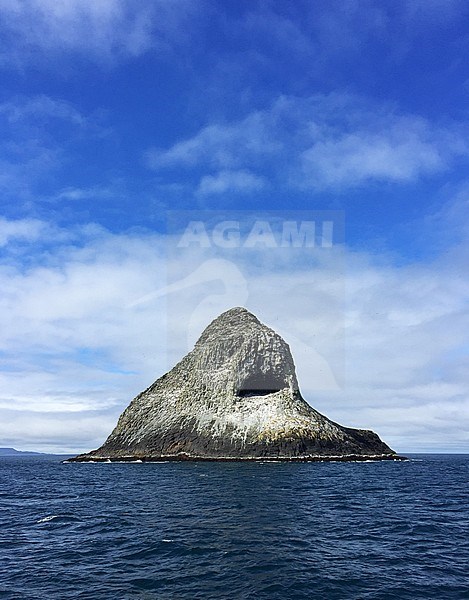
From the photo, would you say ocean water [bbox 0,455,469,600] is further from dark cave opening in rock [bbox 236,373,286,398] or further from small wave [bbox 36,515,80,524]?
dark cave opening in rock [bbox 236,373,286,398]

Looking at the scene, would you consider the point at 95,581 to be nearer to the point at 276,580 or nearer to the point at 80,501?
the point at 276,580

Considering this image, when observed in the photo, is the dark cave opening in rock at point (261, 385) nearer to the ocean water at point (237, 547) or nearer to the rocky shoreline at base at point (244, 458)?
the rocky shoreline at base at point (244, 458)

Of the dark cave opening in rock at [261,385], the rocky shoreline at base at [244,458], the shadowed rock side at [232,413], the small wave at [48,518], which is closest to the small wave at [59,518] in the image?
the small wave at [48,518]

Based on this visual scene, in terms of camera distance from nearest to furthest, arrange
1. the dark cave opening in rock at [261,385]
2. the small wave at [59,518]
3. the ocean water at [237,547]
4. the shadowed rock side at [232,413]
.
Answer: the ocean water at [237,547] → the small wave at [59,518] → the shadowed rock side at [232,413] → the dark cave opening in rock at [261,385]

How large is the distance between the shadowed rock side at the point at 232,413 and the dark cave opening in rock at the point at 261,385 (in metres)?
0.26

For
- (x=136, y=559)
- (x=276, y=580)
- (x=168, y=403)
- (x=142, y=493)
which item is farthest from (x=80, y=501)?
(x=168, y=403)

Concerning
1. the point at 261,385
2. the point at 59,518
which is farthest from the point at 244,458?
the point at 59,518

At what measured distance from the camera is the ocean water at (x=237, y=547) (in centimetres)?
1927

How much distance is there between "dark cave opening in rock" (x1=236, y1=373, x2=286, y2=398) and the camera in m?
126

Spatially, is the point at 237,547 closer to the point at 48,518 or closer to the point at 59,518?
the point at 59,518

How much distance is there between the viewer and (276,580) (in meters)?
20.1

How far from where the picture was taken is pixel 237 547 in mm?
25562

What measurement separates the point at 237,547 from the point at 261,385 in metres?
103

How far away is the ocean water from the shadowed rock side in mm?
62899
